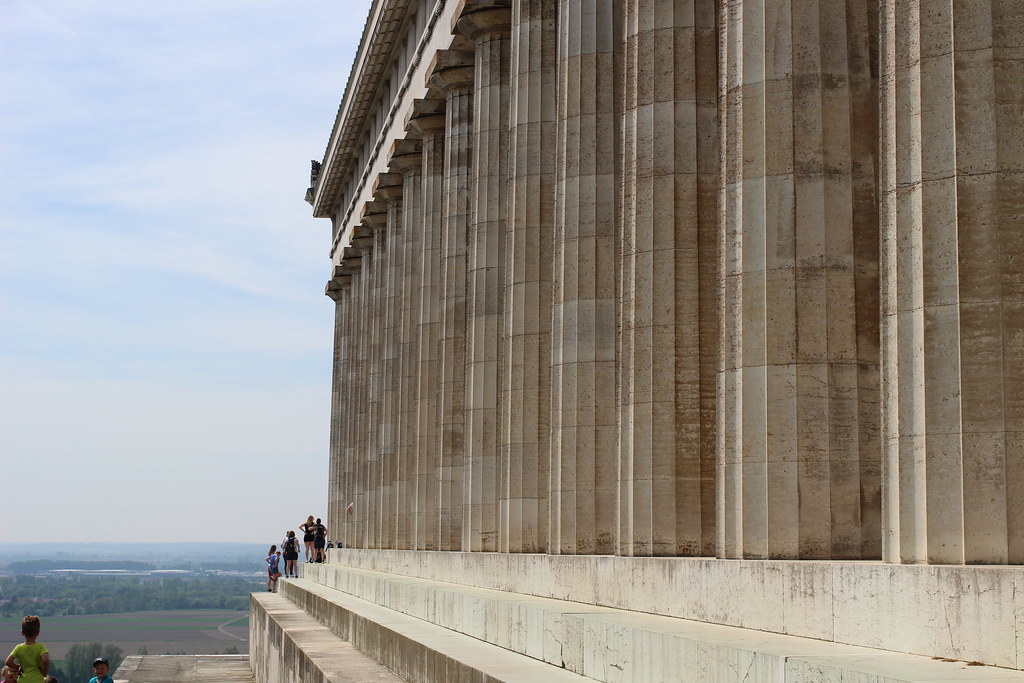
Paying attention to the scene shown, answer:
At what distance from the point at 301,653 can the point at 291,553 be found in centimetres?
5868

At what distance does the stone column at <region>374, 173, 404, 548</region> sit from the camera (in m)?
70.9

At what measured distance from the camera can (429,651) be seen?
27.2 meters

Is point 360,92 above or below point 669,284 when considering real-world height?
above

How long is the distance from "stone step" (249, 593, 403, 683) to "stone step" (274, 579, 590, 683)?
1.34 ft

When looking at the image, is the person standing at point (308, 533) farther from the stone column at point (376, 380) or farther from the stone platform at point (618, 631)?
the stone platform at point (618, 631)

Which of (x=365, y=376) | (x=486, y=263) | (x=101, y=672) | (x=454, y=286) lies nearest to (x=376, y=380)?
(x=365, y=376)

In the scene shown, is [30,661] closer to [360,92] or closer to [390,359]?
[390,359]

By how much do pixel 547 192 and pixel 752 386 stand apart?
18.5m

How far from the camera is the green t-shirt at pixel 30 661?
30328 mm

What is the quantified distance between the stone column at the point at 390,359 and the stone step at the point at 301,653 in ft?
21.2

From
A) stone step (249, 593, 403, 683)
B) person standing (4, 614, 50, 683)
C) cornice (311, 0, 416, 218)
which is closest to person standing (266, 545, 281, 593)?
stone step (249, 593, 403, 683)

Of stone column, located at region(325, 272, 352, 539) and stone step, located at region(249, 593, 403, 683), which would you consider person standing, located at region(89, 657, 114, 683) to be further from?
stone column, located at region(325, 272, 352, 539)

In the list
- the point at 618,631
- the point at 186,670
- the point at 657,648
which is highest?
the point at 618,631

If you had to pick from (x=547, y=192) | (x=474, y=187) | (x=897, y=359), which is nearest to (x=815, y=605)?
(x=897, y=359)
